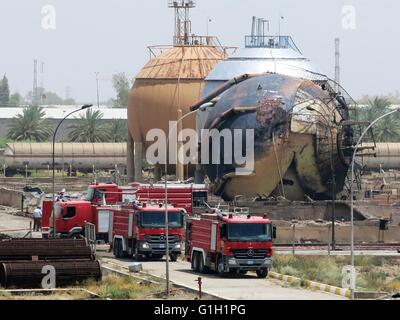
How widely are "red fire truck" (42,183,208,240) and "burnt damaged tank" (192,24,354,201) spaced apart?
7241mm

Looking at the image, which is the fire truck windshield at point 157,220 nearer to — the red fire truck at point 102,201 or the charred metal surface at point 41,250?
the charred metal surface at point 41,250

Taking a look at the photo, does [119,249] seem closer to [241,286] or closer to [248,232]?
[248,232]

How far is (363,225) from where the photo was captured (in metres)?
70.4

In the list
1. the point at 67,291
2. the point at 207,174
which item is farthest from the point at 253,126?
the point at 67,291

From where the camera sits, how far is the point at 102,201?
64.2m

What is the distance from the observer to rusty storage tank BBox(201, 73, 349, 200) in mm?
77062

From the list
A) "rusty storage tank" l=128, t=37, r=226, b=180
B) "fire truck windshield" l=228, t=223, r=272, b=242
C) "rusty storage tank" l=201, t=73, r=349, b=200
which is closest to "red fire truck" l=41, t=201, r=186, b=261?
"fire truck windshield" l=228, t=223, r=272, b=242

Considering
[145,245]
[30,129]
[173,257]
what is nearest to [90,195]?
[173,257]

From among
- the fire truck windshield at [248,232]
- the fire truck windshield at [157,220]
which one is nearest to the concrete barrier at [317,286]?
the fire truck windshield at [248,232]

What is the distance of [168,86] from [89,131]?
154 feet

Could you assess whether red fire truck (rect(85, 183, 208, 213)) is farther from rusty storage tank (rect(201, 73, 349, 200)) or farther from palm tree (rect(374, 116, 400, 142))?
palm tree (rect(374, 116, 400, 142))

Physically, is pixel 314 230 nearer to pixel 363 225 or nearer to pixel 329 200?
pixel 363 225
